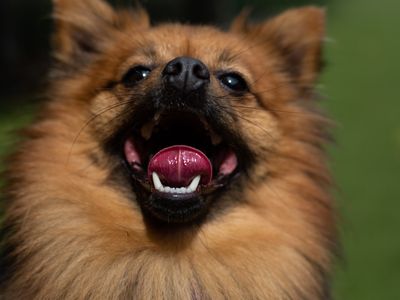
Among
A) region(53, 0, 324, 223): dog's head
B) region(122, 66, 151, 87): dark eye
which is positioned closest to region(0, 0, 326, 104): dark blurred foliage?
region(53, 0, 324, 223): dog's head

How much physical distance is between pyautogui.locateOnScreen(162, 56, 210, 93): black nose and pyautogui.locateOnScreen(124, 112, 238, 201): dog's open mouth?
19 cm

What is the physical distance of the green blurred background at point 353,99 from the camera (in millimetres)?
5000

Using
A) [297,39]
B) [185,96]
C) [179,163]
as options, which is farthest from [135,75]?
[297,39]

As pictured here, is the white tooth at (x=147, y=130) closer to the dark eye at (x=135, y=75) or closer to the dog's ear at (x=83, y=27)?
the dark eye at (x=135, y=75)

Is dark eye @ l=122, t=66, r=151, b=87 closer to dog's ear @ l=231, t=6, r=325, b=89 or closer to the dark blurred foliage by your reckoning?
dog's ear @ l=231, t=6, r=325, b=89

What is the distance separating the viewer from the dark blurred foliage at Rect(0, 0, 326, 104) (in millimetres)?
7934

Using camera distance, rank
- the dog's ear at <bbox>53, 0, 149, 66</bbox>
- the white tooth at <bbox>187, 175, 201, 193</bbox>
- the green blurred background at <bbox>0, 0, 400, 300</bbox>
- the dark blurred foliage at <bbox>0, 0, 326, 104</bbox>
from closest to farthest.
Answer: the white tooth at <bbox>187, 175, 201, 193</bbox> → the dog's ear at <bbox>53, 0, 149, 66</bbox> → the green blurred background at <bbox>0, 0, 400, 300</bbox> → the dark blurred foliage at <bbox>0, 0, 326, 104</bbox>

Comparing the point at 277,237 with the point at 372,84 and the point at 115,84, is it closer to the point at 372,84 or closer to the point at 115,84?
the point at 115,84

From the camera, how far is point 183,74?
9.64 ft

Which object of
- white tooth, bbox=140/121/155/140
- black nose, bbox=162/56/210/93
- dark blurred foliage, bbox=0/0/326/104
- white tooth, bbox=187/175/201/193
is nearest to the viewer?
black nose, bbox=162/56/210/93

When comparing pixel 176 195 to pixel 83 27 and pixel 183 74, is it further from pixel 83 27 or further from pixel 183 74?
pixel 83 27

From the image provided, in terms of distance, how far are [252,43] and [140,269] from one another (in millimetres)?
1398

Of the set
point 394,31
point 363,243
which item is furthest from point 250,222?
point 394,31

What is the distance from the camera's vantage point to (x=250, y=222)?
324 cm
